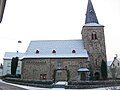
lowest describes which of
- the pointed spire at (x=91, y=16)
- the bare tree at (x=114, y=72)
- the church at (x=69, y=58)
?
the bare tree at (x=114, y=72)

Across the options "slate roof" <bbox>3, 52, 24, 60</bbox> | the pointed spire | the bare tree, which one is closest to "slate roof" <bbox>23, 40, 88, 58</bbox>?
the pointed spire

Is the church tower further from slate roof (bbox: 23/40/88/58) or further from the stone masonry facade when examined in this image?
the stone masonry facade

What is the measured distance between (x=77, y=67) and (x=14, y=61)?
1578 cm

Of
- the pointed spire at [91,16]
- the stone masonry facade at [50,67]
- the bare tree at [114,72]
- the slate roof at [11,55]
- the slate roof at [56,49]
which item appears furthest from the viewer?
the slate roof at [11,55]

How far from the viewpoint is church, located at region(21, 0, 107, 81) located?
3563 cm

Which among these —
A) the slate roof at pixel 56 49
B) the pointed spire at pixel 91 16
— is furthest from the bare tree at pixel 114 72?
the pointed spire at pixel 91 16

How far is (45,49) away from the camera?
38594 mm

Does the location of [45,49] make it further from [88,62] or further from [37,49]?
[88,62]

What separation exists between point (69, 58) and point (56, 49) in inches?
159

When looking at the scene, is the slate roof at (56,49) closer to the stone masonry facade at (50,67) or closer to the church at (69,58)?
the church at (69,58)

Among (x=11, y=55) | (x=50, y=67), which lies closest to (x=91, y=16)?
(x=50, y=67)

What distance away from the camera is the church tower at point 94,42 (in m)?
36.7

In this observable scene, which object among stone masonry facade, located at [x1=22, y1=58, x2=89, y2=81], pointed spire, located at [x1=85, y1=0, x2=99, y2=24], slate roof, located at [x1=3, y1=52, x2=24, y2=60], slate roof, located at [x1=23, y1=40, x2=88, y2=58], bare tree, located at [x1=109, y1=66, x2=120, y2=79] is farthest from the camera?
slate roof, located at [x1=3, y1=52, x2=24, y2=60]

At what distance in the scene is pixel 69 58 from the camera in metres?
36.1
